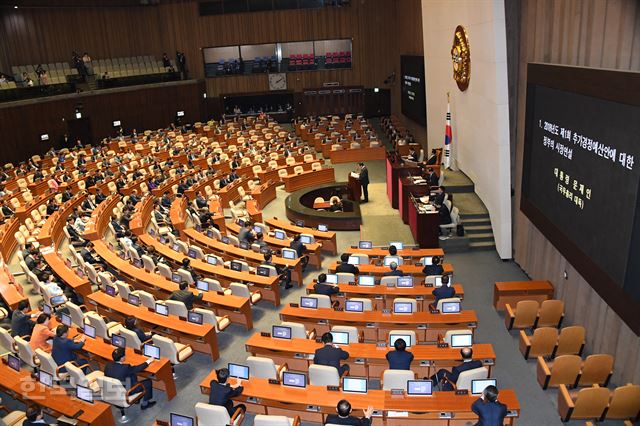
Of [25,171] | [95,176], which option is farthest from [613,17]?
[25,171]

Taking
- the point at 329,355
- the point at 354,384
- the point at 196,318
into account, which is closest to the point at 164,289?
the point at 196,318

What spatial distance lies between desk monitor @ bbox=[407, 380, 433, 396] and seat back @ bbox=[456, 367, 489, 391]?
482mm

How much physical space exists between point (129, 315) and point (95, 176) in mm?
12940

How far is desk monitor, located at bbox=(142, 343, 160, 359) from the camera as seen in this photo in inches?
338

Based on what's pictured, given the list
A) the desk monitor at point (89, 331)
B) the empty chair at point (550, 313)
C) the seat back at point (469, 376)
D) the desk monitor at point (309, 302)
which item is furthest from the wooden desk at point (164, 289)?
the empty chair at point (550, 313)

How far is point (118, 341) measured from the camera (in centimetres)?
886

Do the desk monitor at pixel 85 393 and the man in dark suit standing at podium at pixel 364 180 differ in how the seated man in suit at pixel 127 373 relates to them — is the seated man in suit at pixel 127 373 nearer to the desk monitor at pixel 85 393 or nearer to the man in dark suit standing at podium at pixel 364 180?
the desk monitor at pixel 85 393

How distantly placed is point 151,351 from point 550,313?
24.5 feet

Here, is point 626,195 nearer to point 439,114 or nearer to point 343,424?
point 343,424

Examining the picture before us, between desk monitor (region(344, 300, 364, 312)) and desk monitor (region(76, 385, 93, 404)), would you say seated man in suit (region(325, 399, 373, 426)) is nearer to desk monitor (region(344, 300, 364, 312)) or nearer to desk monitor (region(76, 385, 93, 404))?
desk monitor (region(344, 300, 364, 312))

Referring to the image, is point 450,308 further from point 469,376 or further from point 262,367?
point 262,367

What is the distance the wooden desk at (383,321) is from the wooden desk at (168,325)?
1.51 meters

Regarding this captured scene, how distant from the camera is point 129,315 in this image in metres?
10.2

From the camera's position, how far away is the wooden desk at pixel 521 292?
34.7 feet
